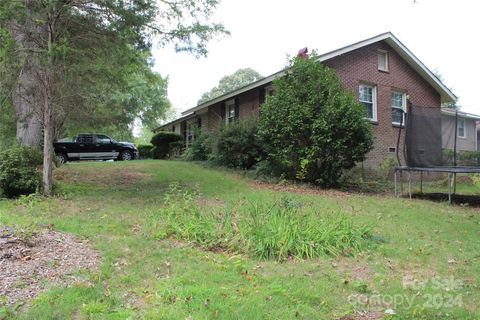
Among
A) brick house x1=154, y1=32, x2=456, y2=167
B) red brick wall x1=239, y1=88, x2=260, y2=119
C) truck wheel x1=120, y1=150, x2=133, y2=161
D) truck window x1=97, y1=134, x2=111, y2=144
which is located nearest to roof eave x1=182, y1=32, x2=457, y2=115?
brick house x1=154, y1=32, x2=456, y2=167

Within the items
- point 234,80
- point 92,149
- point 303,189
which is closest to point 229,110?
point 92,149

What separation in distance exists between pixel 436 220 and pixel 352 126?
4.21 metres

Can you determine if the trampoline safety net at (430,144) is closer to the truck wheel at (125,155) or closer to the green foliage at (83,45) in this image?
the green foliage at (83,45)

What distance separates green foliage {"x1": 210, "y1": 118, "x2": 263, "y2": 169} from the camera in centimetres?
1441

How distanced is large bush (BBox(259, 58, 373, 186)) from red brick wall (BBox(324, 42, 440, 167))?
3691mm

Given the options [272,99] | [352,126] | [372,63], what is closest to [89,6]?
[272,99]

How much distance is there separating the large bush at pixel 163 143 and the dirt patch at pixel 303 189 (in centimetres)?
1284

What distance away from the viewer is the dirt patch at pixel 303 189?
10.3 metres

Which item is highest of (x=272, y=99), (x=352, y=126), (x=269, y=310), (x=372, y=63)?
(x=372, y=63)

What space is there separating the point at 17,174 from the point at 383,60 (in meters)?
Answer: 14.9

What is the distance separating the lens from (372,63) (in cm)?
1661

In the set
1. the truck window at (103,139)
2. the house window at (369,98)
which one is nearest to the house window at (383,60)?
the house window at (369,98)

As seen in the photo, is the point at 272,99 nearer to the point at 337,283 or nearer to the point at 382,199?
the point at 382,199

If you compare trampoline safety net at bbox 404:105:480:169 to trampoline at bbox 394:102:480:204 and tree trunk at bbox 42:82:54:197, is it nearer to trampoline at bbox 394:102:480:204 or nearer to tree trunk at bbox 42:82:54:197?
trampoline at bbox 394:102:480:204
